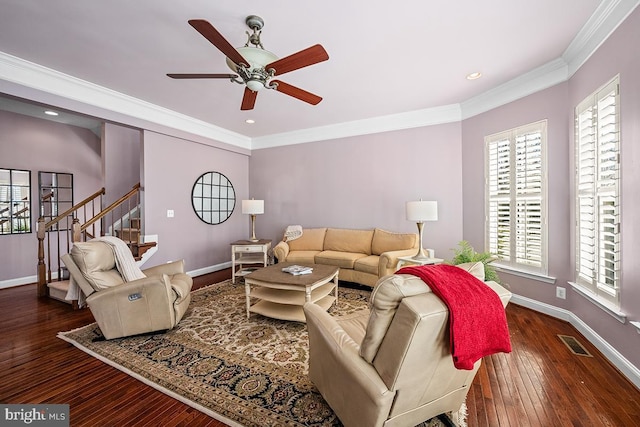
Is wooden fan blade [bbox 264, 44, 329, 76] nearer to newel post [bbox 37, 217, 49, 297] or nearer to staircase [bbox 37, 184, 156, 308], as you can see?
staircase [bbox 37, 184, 156, 308]

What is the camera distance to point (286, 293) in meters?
2.97

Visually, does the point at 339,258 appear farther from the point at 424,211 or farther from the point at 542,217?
the point at 542,217

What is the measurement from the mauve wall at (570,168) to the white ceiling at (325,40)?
319mm

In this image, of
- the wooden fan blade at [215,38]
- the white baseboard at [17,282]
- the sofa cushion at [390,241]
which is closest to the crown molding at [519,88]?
the sofa cushion at [390,241]

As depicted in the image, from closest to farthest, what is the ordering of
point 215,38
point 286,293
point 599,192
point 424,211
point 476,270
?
point 476,270, point 215,38, point 599,192, point 286,293, point 424,211

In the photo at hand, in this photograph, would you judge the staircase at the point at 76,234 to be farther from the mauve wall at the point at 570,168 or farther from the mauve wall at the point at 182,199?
the mauve wall at the point at 570,168

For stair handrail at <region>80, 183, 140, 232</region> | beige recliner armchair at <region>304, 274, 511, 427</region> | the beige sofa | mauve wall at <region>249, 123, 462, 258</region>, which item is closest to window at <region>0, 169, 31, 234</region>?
stair handrail at <region>80, 183, 140, 232</region>

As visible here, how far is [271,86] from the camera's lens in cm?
226

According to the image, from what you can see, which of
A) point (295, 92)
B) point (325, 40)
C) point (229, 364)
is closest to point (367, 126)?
point (325, 40)

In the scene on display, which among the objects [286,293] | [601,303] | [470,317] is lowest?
[286,293]

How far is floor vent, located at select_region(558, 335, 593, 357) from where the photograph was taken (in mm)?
2225

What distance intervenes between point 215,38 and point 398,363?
2.08 meters

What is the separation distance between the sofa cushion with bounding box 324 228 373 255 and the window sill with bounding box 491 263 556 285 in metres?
1.80

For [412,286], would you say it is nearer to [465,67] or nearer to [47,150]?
[465,67]
